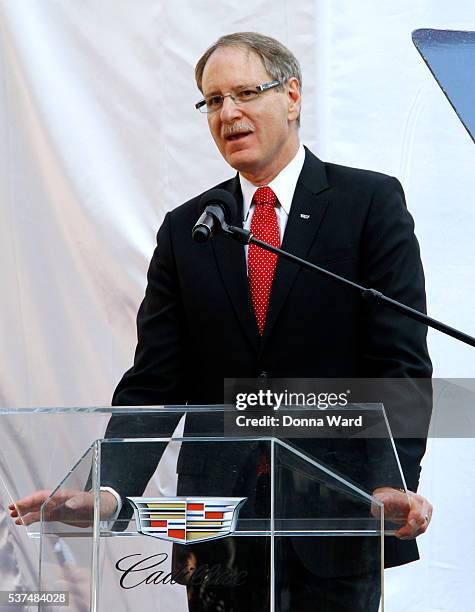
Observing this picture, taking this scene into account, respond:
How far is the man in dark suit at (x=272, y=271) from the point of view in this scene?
2178mm

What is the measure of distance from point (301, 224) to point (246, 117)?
0.23 m

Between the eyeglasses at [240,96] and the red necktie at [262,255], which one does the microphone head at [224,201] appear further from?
the eyeglasses at [240,96]

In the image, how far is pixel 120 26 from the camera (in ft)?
9.09

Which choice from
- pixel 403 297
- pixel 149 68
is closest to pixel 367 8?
pixel 149 68

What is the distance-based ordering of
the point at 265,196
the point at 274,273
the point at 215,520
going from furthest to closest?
the point at 265,196, the point at 274,273, the point at 215,520

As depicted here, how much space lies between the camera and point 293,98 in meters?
2.38

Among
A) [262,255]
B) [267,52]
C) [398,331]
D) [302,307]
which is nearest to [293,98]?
[267,52]

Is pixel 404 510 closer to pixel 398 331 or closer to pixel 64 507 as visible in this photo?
pixel 64 507

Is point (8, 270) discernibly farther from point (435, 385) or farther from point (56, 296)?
point (435, 385)

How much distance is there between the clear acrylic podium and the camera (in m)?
1.55

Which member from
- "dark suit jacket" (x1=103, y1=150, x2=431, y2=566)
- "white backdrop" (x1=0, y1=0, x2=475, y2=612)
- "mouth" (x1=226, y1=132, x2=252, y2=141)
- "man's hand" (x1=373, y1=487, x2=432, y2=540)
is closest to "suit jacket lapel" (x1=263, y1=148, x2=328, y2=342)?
"dark suit jacket" (x1=103, y1=150, x2=431, y2=566)

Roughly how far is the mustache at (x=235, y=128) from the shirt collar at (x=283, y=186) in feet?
0.37

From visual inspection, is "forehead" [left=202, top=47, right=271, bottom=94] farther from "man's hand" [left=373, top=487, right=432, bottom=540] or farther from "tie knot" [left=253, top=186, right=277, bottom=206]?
"man's hand" [left=373, top=487, right=432, bottom=540]

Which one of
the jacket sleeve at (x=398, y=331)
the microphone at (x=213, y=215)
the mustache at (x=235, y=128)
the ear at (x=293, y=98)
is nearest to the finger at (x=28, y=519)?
the microphone at (x=213, y=215)
